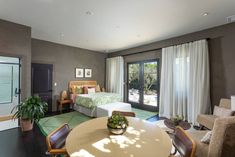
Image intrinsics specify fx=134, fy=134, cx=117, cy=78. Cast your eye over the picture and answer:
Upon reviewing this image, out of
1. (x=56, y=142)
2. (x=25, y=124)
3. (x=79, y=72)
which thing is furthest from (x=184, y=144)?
(x=79, y=72)

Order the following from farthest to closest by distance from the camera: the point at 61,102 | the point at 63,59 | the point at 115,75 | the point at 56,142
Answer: the point at 115,75, the point at 63,59, the point at 61,102, the point at 56,142

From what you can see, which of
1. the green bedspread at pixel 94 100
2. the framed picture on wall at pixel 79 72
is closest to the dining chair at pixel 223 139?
the green bedspread at pixel 94 100

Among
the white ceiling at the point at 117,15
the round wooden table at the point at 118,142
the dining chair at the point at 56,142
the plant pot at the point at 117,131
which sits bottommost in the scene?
the dining chair at the point at 56,142

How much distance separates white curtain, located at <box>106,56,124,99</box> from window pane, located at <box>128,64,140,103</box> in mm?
420

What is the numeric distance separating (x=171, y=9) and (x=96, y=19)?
1.80 m

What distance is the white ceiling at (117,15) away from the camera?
9.03 ft

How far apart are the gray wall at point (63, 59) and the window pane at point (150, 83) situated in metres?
2.81

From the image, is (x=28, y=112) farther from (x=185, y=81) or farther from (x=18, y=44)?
(x=185, y=81)

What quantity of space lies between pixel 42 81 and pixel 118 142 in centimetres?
503

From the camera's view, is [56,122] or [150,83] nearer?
[56,122]

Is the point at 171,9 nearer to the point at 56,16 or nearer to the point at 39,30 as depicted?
the point at 56,16

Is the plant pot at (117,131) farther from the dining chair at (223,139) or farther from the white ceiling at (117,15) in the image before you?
the white ceiling at (117,15)

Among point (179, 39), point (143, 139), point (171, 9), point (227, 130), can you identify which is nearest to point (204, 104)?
point (179, 39)

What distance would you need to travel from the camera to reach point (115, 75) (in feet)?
23.6
